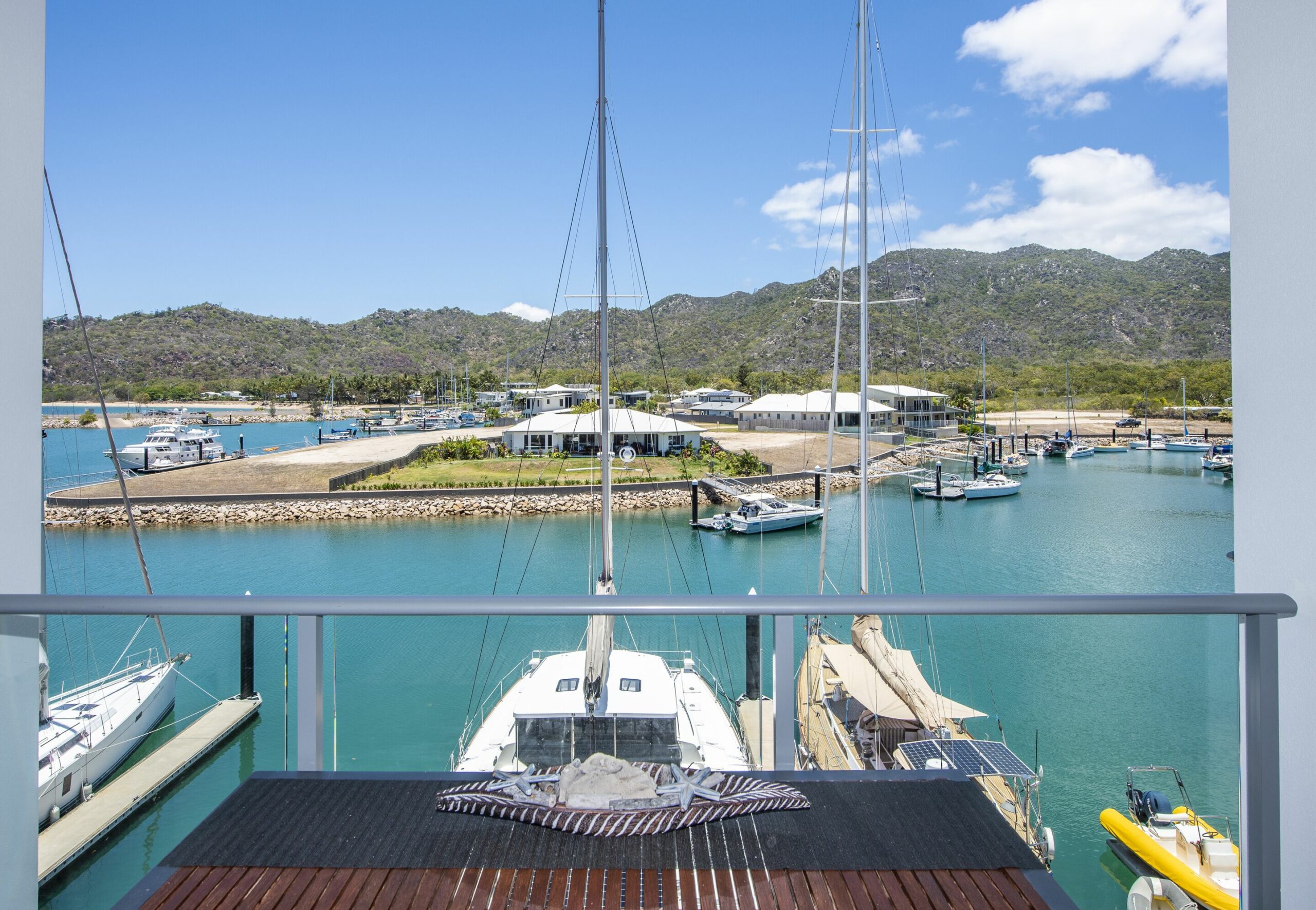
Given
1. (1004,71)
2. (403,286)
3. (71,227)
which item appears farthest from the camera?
(403,286)

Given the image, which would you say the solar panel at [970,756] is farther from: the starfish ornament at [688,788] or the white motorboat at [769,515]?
the white motorboat at [769,515]

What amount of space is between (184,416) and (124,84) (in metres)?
23.4

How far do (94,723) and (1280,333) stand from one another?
2620 mm

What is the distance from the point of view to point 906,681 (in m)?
5.45

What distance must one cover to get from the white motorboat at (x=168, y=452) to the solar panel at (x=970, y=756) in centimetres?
3574

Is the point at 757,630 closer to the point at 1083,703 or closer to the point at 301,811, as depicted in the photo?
the point at 301,811

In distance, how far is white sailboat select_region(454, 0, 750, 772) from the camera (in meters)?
1.49

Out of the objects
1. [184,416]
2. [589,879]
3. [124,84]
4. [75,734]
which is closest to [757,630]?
[589,879]

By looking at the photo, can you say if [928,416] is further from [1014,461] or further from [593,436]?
[593,436]

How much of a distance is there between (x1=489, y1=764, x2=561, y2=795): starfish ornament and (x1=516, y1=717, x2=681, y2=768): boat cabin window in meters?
0.07

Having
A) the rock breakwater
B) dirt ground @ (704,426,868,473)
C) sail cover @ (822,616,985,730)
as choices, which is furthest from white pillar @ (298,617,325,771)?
dirt ground @ (704,426,868,473)

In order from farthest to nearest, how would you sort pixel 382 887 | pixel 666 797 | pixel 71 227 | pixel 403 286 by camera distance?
1. pixel 403 286
2. pixel 71 227
3. pixel 666 797
4. pixel 382 887

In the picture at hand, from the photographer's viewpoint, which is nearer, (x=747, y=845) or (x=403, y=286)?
(x=747, y=845)

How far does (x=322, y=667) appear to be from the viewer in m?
1.44
